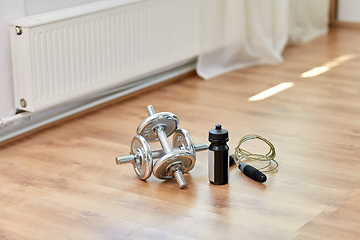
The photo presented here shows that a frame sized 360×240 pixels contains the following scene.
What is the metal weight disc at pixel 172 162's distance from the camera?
1.88 meters

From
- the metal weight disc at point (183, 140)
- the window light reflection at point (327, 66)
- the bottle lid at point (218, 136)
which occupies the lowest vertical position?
the window light reflection at point (327, 66)

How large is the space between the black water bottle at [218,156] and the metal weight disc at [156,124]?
0.19 metres

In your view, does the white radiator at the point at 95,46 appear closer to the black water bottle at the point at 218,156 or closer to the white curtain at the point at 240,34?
the white curtain at the point at 240,34

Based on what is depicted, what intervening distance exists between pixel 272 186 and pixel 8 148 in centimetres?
125

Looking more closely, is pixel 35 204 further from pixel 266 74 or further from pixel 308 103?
pixel 266 74

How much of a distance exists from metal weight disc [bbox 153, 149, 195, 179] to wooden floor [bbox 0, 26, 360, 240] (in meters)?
0.06

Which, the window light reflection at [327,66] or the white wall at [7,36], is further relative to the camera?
the window light reflection at [327,66]

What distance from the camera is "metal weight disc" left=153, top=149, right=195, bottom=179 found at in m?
1.88

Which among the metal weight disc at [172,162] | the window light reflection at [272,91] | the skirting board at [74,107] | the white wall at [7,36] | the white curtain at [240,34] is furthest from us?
the white curtain at [240,34]

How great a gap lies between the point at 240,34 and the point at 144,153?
2.03 metres

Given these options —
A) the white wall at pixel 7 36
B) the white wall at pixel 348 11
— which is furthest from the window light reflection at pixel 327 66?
the white wall at pixel 7 36

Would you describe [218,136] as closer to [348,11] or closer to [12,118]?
[12,118]

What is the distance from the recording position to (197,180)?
2031 millimetres

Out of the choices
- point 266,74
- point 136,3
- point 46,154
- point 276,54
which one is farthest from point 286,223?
point 276,54
